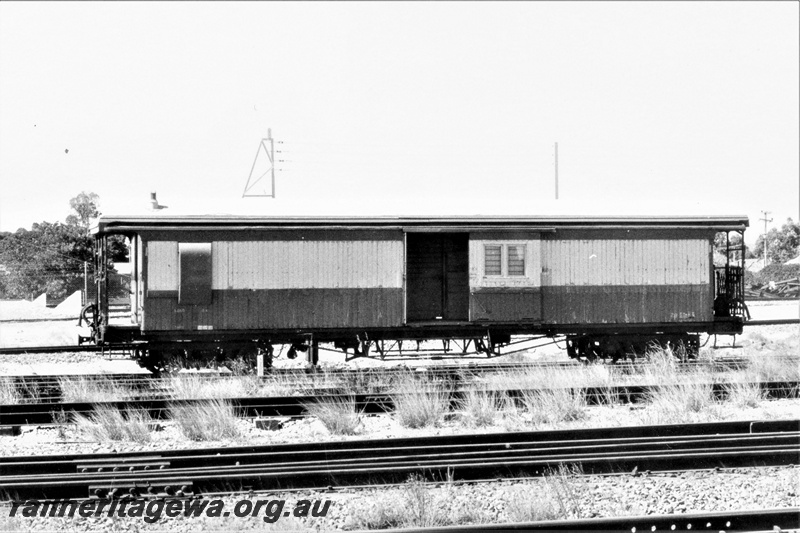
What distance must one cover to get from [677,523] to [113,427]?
6.40 m

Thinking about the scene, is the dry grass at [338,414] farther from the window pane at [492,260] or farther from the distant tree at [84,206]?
the distant tree at [84,206]

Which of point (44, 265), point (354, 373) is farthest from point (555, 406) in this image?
point (44, 265)

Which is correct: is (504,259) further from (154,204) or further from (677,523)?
(677,523)

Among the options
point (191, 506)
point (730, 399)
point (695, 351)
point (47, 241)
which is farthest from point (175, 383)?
point (47, 241)

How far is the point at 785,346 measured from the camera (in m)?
18.4

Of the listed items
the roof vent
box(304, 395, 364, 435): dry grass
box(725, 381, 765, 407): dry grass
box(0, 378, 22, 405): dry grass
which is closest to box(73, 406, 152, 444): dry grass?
box(304, 395, 364, 435): dry grass

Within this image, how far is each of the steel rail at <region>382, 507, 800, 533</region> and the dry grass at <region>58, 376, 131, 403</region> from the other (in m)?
7.49

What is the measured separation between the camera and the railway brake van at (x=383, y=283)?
13555 mm

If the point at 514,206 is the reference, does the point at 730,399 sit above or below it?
below

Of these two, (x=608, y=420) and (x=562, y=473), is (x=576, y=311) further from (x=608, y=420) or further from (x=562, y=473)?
(x=562, y=473)

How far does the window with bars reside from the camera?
552 inches

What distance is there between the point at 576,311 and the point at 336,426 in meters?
6.75

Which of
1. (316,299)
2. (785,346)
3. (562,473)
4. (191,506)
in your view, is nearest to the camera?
(191,506)

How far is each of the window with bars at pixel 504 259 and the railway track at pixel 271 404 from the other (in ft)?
11.8
